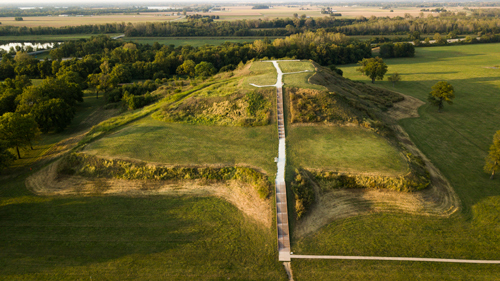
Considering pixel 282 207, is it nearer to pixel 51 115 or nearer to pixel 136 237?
pixel 136 237

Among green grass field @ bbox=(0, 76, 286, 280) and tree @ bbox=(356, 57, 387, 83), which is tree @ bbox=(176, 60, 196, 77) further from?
green grass field @ bbox=(0, 76, 286, 280)

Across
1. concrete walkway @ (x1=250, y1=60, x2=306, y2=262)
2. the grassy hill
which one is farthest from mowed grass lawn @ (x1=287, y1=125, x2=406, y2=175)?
concrete walkway @ (x1=250, y1=60, x2=306, y2=262)

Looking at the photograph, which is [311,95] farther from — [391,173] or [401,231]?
[401,231]

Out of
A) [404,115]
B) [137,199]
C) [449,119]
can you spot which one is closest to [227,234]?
[137,199]

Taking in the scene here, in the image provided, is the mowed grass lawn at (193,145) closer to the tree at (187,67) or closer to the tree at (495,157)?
the tree at (495,157)

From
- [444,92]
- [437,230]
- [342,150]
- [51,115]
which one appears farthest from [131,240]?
[444,92]
